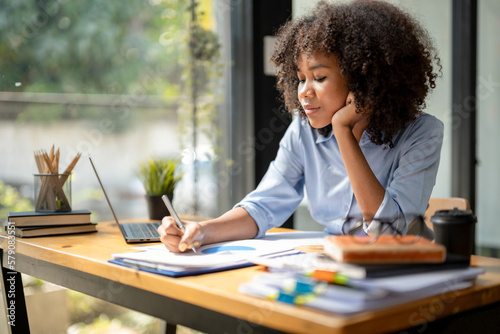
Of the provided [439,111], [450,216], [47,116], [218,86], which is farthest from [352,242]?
[439,111]

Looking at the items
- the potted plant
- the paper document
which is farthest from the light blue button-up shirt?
the potted plant

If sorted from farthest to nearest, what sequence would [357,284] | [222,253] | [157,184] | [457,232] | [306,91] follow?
1. [157,184]
2. [306,91]
3. [222,253]
4. [457,232]
5. [357,284]

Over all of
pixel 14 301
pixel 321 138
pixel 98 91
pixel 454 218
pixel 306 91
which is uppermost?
pixel 98 91

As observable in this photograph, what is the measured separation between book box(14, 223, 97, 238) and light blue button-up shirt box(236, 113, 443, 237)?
0.51 m

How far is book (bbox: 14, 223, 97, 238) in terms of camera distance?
155cm

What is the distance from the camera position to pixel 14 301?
5.36ft

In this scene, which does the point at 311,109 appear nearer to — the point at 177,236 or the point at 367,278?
the point at 177,236

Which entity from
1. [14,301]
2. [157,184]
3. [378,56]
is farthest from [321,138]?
[14,301]

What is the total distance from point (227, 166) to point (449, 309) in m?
1.88

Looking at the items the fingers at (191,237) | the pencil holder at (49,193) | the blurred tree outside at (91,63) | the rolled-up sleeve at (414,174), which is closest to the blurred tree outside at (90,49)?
the blurred tree outside at (91,63)

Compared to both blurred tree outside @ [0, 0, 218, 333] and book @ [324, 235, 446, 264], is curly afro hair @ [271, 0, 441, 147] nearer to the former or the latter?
book @ [324, 235, 446, 264]

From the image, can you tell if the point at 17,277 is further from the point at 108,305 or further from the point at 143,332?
the point at 143,332

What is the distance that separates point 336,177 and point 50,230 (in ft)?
2.95

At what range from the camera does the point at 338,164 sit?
1.67 metres
